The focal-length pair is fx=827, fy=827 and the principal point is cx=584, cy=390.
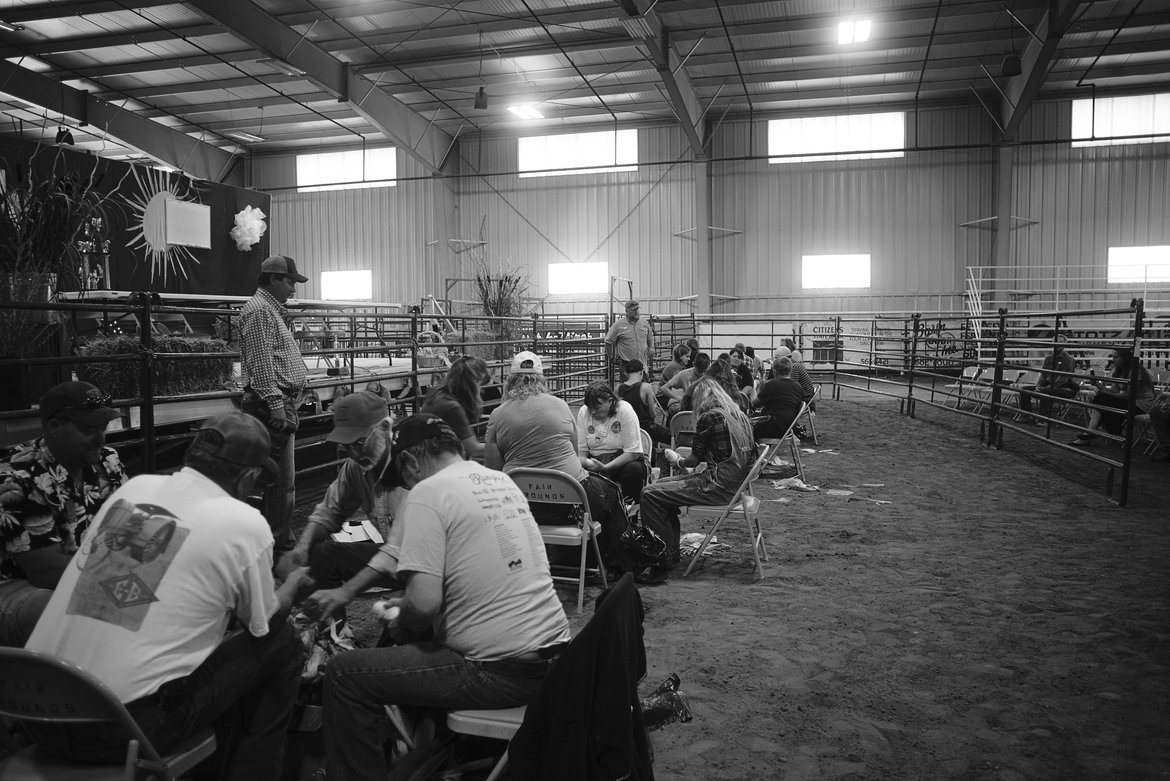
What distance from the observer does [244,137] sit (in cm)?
2233

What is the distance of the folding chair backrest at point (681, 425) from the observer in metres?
7.09

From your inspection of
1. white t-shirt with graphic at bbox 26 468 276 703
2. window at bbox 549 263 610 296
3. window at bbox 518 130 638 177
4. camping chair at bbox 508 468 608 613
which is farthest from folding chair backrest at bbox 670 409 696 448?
window at bbox 518 130 638 177

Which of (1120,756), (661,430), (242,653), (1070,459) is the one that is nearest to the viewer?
(242,653)

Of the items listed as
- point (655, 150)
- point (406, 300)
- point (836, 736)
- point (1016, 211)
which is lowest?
point (836, 736)

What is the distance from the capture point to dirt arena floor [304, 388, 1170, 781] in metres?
2.84

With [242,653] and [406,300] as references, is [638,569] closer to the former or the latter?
[242,653]

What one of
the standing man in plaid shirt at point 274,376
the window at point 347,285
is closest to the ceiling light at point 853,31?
the window at point 347,285

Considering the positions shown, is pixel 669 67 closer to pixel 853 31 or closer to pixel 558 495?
pixel 853 31

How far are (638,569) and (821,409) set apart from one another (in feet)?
30.6

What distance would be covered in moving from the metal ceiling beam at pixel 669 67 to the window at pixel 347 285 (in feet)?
31.4

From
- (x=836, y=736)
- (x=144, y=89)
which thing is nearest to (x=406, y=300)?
(x=144, y=89)

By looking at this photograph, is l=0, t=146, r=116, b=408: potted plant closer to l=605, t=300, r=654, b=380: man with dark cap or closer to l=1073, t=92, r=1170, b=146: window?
l=605, t=300, r=654, b=380: man with dark cap

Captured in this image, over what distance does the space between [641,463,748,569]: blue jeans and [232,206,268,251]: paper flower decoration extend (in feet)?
24.6

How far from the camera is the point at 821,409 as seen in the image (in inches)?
526
